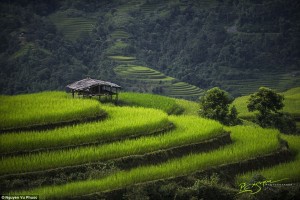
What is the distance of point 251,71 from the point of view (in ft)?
231

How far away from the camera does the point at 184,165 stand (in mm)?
14297

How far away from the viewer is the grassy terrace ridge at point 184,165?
39.9 ft

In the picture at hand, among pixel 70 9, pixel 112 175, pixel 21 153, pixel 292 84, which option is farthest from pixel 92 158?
pixel 70 9

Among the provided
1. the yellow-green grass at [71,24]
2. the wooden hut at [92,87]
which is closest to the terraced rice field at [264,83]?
the yellow-green grass at [71,24]

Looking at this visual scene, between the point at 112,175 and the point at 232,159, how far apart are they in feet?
14.1

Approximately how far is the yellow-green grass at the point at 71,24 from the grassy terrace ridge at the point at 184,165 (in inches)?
2373

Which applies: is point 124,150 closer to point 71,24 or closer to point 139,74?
point 139,74

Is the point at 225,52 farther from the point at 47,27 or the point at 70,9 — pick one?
the point at 70,9

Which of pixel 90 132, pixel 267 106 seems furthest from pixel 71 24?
pixel 90 132

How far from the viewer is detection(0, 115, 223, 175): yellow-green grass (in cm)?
1277

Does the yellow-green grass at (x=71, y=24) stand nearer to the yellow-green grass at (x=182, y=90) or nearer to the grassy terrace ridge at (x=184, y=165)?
the yellow-green grass at (x=182, y=90)

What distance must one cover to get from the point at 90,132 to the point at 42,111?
2.21 meters

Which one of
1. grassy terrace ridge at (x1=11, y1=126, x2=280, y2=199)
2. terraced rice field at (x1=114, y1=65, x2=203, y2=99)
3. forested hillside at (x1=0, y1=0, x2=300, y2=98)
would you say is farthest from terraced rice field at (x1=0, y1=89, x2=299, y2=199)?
terraced rice field at (x1=114, y1=65, x2=203, y2=99)

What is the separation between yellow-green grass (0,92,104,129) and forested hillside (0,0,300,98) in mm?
32028
